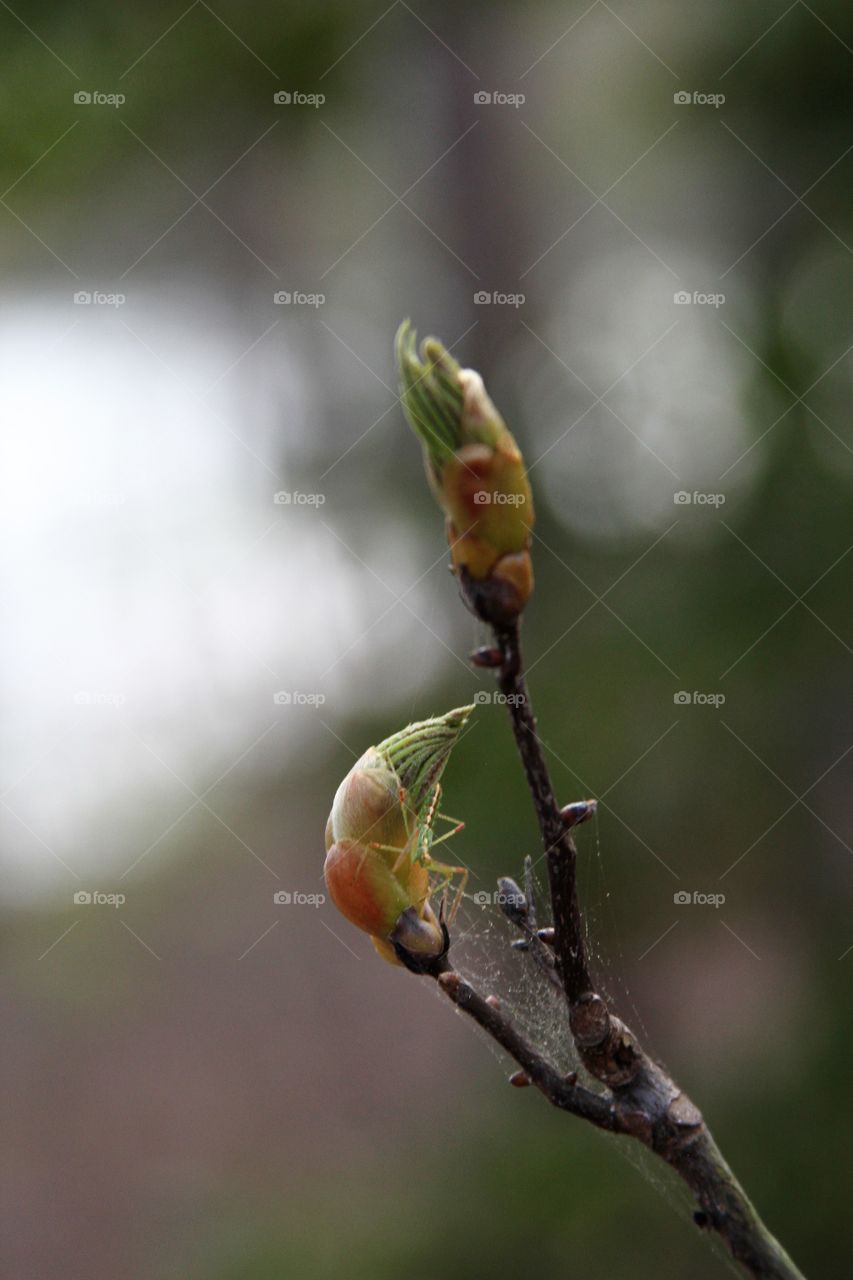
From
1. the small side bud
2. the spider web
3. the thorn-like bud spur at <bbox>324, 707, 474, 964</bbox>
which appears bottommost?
the spider web

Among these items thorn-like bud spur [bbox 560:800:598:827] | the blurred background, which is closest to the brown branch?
thorn-like bud spur [bbox 560:800:598:827]

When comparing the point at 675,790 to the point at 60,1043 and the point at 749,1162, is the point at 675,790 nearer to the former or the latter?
the point at 749,1162

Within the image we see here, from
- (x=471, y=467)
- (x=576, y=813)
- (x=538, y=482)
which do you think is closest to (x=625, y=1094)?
(x=576, y=813)

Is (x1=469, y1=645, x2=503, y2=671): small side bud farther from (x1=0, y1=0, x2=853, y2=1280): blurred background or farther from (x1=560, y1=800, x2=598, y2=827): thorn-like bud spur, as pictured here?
(x1=0, y1=0, x2=853, y2=1280): blurred background

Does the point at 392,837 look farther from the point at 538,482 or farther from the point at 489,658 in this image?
the point at 538,482

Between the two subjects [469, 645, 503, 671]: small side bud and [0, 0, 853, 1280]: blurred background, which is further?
[0, 0, 853, 1280]: blurred background
